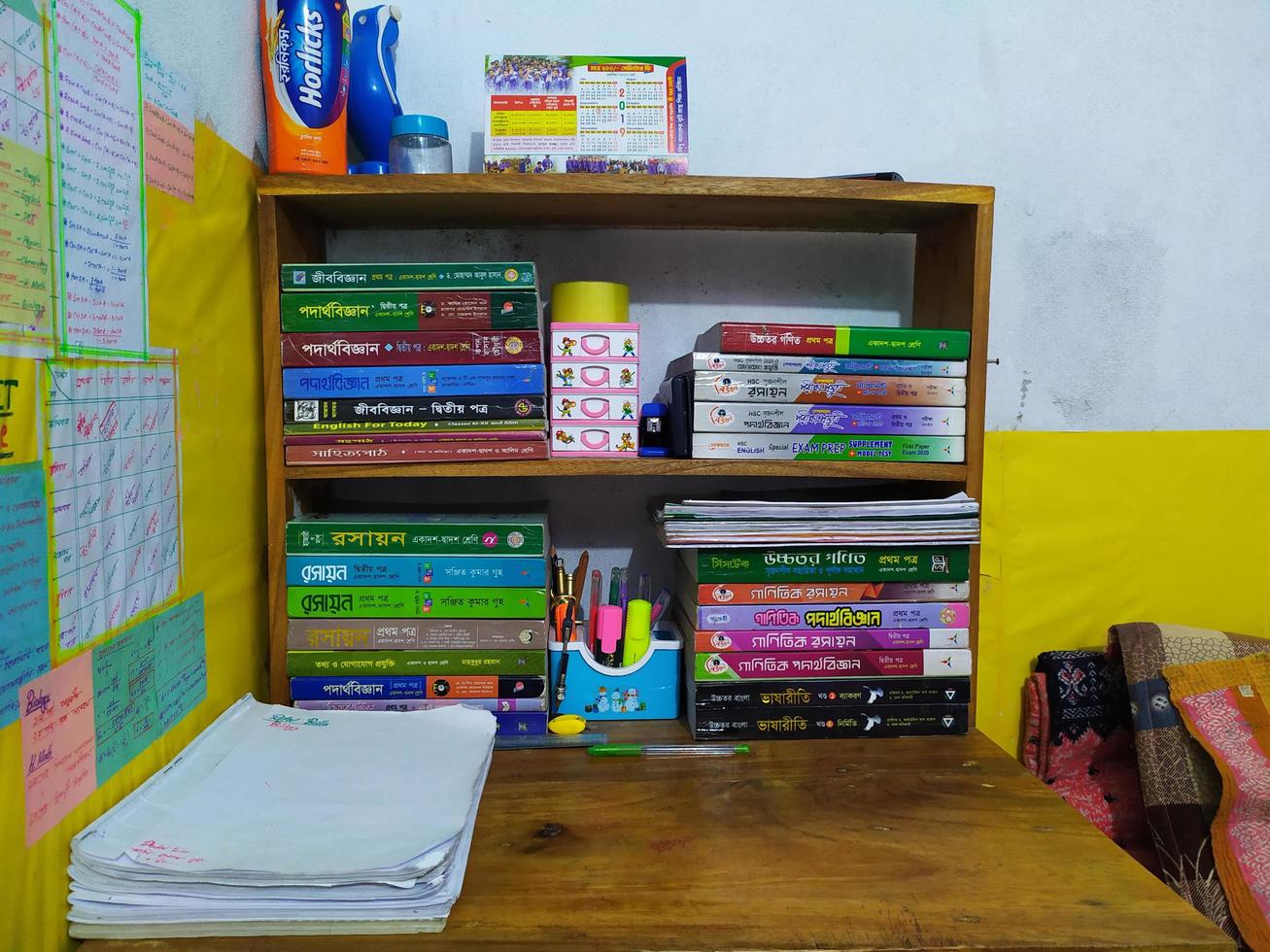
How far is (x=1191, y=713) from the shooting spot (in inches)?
45.0

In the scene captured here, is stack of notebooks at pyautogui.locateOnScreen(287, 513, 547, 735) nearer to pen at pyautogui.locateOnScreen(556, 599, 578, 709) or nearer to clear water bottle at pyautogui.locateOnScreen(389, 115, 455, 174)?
pen at pyautogui.locateOnScreen(556, 599, 578, 709)

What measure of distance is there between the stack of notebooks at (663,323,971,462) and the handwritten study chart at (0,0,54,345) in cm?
65

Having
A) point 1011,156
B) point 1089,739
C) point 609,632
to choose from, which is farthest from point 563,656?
point 1011,156

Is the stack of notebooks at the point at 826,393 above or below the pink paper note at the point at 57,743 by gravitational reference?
above

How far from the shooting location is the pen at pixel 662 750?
39.9 inches

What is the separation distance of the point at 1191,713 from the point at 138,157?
1.36 metres

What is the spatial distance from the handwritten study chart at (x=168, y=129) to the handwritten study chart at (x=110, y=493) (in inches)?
7.3

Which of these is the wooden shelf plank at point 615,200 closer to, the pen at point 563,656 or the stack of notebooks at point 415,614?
the stack of notebooks at point 415,614

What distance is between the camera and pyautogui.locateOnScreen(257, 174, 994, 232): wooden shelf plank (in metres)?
1.02

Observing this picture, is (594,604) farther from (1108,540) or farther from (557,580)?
(1108,540)

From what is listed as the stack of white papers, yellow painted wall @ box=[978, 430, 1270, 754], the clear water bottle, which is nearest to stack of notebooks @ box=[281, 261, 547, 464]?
the clear water bottle

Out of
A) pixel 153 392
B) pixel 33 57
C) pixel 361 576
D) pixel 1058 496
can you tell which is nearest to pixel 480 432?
pixel 361 576

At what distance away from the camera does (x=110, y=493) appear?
753 mm

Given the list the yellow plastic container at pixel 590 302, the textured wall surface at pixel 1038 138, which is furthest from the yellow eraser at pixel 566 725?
the textured wall surface at pixel 1038 138
